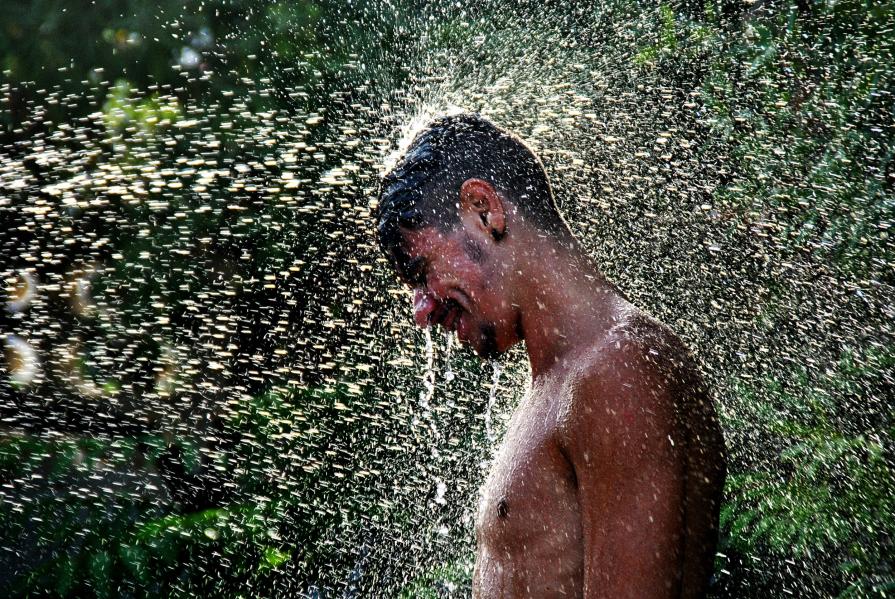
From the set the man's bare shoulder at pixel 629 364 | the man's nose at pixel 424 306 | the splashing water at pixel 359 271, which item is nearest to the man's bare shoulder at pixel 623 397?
the man's bare shoulder at pixel 629 364

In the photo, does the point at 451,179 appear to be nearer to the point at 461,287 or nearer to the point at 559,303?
the point at 461,287

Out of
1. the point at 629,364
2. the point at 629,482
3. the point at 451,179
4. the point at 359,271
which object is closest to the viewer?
the point at 629,482

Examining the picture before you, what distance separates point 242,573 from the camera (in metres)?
4.72

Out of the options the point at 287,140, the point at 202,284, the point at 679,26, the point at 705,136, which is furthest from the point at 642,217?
the point at 202,284

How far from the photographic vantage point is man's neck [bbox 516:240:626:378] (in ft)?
5.70

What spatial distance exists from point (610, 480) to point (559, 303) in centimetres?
44

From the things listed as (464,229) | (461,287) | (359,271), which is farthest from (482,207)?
(359,271)

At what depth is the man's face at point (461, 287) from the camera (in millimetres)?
1844

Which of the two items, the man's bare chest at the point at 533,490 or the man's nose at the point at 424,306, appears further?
the man's nose at the point at 424,306

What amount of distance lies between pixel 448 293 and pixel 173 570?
335 cm

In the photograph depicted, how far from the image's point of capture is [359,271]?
5.51 metres

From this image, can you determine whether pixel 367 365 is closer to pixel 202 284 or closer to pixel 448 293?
pixel 202 284

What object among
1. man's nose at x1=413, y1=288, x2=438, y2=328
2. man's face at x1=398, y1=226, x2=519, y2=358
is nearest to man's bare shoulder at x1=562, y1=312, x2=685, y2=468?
man's face at x1=398, y1=226, x2=519, y2=358

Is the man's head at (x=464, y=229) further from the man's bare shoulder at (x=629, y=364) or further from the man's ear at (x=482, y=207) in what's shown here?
the man's bare shoulder at (x=629, y=364)
